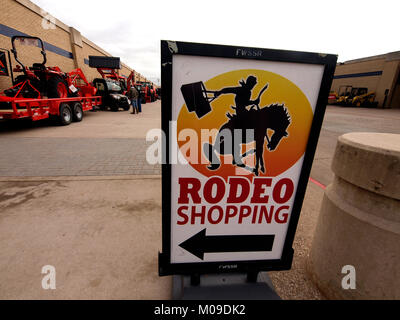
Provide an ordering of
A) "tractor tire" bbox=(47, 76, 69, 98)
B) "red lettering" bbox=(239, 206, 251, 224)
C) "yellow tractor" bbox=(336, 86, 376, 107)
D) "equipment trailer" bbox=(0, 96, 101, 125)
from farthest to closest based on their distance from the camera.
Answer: "yellow tractor" bbox=(336, 86, 376, 107) → "tractor tire" bbox=(47, 76, 69, 98) → "equipment trailer" bbox=(0, 96, 101, 125) → "red lettering" bbox=(239, 206, 251, 224)

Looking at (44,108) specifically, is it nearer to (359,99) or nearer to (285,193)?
(285,193)

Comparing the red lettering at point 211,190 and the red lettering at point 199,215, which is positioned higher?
the red lettering at point 211,190

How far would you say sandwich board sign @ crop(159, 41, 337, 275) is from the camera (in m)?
1.11

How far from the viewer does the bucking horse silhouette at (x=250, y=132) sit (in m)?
1.20

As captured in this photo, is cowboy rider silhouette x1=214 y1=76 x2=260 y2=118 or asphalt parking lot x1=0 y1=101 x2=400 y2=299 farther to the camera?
asphalt parking lot x1=0 y1=101 x2=400 y2=299

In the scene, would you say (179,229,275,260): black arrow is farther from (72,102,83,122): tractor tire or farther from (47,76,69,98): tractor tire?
(72,102,83,122): tractor tire

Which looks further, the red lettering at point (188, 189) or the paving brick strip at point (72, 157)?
the paving brick strip at point (72, 157)

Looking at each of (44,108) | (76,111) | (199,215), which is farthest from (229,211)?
(76,111)

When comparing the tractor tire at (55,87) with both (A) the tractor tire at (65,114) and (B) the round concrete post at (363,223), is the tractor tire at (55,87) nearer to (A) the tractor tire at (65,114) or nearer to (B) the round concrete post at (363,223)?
(A) the tractor tire at (65,114)

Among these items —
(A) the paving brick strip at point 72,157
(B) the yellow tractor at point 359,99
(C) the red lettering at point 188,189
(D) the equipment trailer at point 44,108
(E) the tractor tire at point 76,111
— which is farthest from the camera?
(B) the yellow tractor at point 359,99

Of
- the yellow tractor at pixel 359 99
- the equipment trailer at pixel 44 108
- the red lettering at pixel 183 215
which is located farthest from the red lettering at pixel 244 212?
the yellow tractor at pixel 359 99

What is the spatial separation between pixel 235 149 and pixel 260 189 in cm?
34

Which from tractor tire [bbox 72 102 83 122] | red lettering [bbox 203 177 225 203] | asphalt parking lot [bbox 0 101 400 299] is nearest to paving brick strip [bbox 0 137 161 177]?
asphalt parking lot [bbox 0 101 400 299]

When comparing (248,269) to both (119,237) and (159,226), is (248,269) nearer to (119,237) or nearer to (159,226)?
(159,226)
